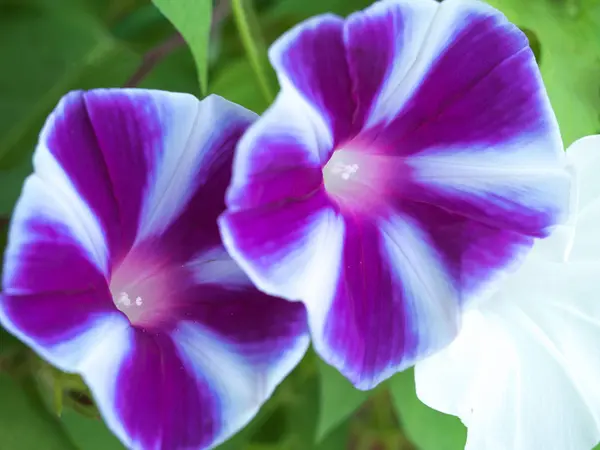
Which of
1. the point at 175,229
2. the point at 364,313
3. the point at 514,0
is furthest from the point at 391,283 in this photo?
the point at 514,0

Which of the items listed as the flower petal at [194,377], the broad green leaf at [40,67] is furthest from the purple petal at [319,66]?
the broad green leaf at [40,67]

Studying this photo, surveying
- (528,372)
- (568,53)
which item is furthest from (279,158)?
(568,53)

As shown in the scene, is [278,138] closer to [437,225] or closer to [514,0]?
[437,225]

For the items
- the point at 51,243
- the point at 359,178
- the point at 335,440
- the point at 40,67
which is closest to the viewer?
the point at 51,243

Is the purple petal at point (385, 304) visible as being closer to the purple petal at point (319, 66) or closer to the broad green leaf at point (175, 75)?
the purple petal at point (319, 66)

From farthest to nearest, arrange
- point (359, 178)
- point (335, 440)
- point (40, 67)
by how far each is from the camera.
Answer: point (335, 440), point (40, 67), point (359, 178)

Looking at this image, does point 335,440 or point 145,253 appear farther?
point 335,440

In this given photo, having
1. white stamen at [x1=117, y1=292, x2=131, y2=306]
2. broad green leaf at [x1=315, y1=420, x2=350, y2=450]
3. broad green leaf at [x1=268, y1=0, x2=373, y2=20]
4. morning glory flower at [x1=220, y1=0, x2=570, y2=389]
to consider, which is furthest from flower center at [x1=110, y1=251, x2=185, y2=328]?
broad green leaf at [x1=315, y1=420, x2=350, y2=450]

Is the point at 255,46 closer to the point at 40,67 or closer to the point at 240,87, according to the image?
the point at 240,87

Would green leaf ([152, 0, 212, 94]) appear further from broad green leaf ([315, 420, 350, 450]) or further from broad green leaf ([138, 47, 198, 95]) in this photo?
broad green leaf ([315, 420, 350, 450])
